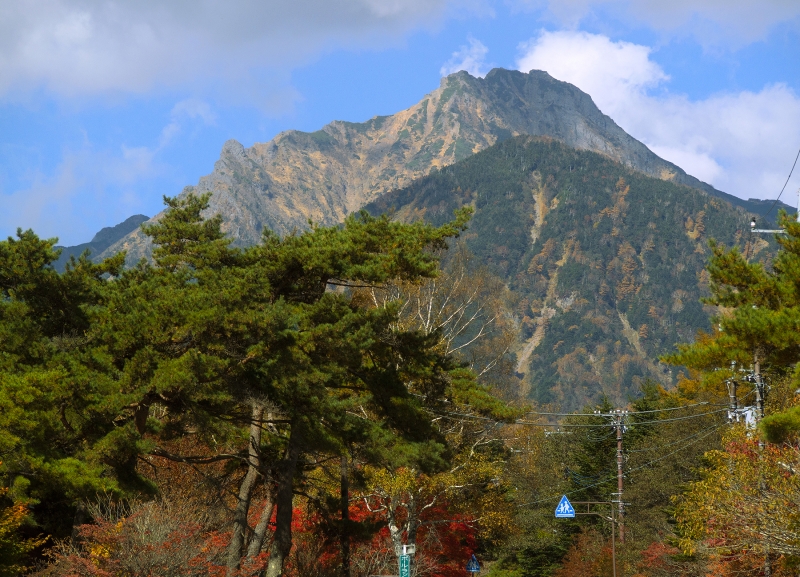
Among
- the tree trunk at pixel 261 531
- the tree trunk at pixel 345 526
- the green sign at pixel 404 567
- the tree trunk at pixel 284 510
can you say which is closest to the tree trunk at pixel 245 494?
the tree trunk at pixel 261 531

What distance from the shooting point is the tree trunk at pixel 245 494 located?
1931 centimetres

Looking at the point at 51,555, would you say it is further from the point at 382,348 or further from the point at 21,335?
the point at 382,348

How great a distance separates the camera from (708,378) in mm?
18641

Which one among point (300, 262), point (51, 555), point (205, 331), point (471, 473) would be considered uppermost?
point (300, 262)

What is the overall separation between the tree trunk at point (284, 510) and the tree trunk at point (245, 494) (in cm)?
67

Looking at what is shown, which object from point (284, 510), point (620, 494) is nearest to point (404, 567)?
point (284, 510)

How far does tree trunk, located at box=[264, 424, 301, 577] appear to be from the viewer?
65.0 ft

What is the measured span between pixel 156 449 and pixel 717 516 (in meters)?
12.0

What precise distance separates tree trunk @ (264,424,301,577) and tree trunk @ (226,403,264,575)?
67 centimetres

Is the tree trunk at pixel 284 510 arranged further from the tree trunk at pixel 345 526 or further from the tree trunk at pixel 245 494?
the tree trunk at pixel 345 526

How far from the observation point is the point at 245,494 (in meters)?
21.1

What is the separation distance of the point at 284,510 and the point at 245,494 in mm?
1391

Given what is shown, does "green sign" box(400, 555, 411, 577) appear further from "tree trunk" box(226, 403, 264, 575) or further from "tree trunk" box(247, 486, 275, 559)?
"tree trunk" box(226, 403, 264, 575)

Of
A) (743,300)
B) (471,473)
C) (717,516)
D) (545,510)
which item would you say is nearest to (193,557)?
(717,516)
